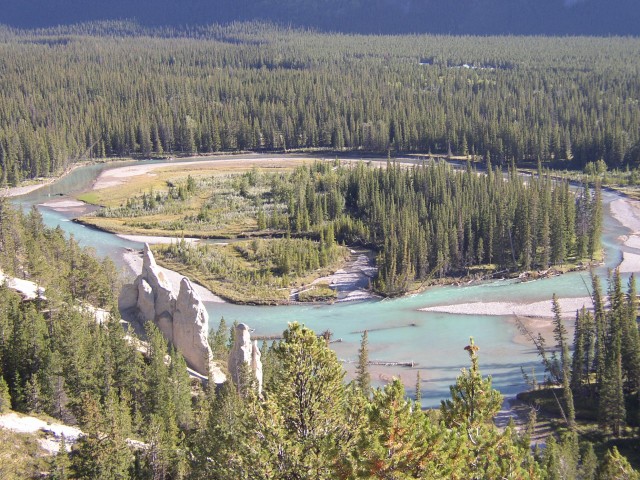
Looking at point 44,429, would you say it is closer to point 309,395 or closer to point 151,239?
point 309,395

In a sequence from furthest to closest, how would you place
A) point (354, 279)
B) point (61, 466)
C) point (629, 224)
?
1. point (629, 224)
2. point (354, 279)
3. point (61, 466)

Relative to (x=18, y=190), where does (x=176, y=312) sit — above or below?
above

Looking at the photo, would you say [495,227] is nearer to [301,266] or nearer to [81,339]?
[301,266]

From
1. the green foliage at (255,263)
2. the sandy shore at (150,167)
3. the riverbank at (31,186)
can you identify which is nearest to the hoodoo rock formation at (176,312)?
the green foliage at (255,263)

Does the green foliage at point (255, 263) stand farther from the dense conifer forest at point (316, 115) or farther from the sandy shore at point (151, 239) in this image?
the dense conifer forest at point (316, 115)

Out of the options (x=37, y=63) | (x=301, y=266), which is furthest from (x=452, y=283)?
(x=37, y=63)

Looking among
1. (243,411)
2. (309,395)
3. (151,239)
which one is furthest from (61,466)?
(151,239)
